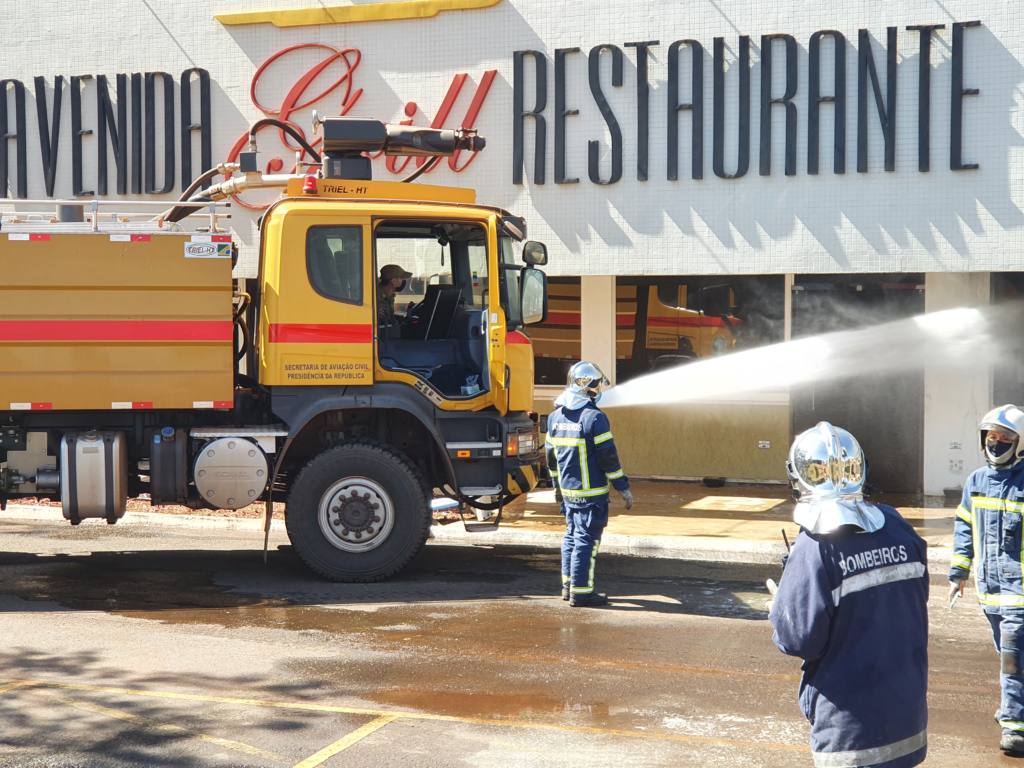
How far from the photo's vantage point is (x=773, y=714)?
21.4ft

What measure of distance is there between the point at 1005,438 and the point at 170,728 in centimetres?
421

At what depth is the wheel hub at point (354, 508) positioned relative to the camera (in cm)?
978

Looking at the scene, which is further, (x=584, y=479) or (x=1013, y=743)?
(x=584, y=479)

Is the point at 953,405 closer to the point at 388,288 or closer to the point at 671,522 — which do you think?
the point at 671,522

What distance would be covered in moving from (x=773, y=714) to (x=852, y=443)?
9.38 feet

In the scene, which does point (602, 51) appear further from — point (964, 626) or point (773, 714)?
point (773, 714)

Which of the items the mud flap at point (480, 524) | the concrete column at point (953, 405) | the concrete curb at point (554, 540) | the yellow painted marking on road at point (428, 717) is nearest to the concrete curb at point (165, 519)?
the concrete curb at point (554, 540)

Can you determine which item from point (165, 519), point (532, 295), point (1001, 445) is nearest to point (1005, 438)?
point (1001, 445)

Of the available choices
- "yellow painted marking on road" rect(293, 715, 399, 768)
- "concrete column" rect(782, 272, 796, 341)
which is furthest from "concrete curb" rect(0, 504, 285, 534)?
"yellow painted marking on road" rect(293, 715, 399, 768)

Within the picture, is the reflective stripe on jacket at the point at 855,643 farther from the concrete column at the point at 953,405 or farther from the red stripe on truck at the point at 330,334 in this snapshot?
the concrete column at the point at 953,405

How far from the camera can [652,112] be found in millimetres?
13578

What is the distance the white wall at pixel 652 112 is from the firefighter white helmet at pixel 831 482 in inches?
366

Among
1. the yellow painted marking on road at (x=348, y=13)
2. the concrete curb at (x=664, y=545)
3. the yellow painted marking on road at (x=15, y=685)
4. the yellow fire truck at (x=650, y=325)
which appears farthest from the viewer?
the yellow fire truck at (x=650, y=325)

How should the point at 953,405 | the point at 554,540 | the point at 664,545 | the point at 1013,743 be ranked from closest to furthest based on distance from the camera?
the point at 1013,743
the point at 664,545
the point at 554,540
the point at 953,405
